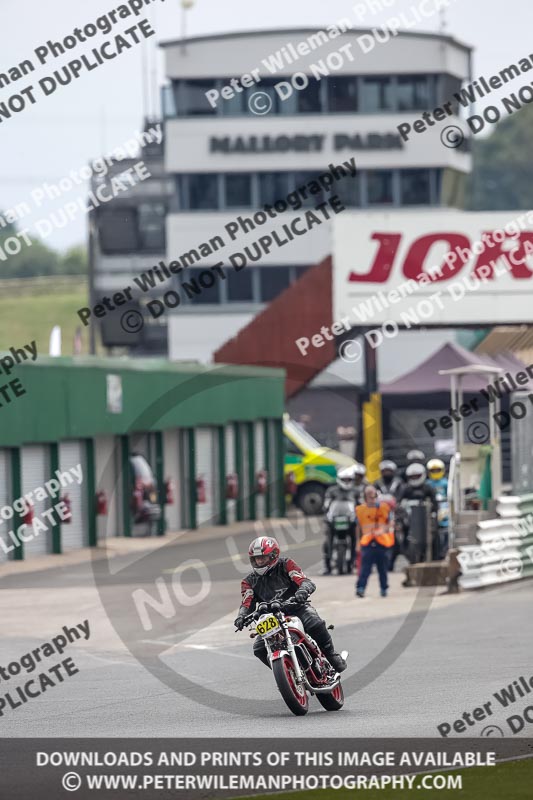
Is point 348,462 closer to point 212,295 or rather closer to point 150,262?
point 212,295

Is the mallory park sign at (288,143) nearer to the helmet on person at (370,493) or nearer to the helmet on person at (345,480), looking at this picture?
the helmet on person at (345,480)

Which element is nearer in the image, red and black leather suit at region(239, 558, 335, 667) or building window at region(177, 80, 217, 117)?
red and black leather suit at region(239, 558, 335, 667)

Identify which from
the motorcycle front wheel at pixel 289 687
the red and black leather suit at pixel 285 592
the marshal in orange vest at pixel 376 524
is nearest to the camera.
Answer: the motorcycle front wheel at pixel 289 687

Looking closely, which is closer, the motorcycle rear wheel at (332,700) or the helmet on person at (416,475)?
the motorcycle rear wheel at (332,700)

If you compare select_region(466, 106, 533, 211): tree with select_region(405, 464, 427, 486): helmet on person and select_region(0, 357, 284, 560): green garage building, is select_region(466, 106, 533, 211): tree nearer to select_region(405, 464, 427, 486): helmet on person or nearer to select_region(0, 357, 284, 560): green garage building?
select_region(0, 357, 284, 560): green garage building

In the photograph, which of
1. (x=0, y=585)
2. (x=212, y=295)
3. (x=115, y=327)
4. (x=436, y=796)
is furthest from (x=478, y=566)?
(x=212, y=295)

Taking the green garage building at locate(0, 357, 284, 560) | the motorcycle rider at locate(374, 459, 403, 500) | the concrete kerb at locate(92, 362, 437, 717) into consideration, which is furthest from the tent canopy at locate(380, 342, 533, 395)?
the motorcycle rider at locate(374, 459, 403, 500)

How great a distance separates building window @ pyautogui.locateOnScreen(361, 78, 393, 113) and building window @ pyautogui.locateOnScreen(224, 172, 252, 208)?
579 cm

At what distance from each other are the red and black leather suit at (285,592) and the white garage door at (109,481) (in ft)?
65.3

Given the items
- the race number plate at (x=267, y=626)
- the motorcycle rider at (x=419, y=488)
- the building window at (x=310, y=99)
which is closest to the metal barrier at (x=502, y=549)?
the motorcycle rider at (x=419, y=488)

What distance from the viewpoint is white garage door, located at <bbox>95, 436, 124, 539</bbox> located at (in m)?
32.8

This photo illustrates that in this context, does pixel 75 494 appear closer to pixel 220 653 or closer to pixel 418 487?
pixel 418 487

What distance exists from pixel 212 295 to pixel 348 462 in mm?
29881

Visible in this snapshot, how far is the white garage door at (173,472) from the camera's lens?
36.8m
